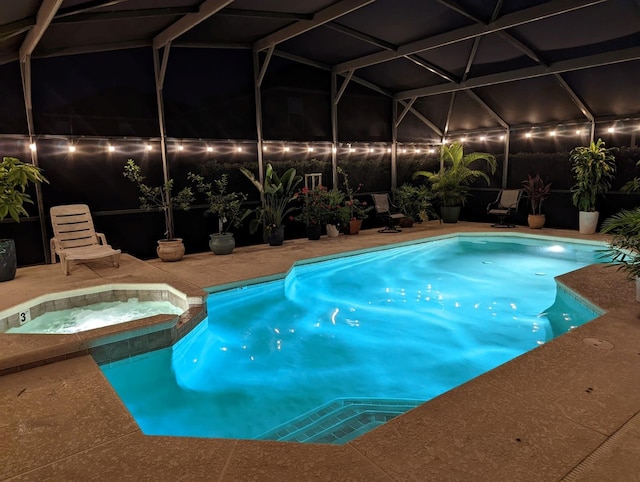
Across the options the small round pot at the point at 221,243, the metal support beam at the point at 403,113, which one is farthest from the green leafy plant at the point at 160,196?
the metal support beam at the point at 403,113

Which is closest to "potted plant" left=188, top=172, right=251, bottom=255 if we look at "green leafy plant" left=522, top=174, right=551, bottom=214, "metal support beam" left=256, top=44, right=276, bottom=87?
"metal support beam" left=256, top=44, right=276, bottom=87

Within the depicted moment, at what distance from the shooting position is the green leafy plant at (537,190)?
10.4 m

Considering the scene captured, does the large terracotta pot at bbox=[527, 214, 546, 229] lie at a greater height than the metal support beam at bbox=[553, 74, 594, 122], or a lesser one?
lesser

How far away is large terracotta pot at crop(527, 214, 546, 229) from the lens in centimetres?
1066

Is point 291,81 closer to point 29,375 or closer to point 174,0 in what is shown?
point 174,0

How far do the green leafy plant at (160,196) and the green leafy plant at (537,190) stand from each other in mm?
7578

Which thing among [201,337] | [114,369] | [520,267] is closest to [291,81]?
[520,267]

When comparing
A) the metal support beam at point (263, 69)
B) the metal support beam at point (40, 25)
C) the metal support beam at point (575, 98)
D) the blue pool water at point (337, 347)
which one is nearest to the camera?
the blue pool water at point (337, 347)

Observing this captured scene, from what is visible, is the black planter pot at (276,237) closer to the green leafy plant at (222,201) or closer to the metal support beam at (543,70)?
the green leafy plant at (222,201)

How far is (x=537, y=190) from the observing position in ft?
34.5

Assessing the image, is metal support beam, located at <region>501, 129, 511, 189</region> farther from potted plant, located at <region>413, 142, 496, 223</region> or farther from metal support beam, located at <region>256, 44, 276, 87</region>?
metal support beam, located at <region>256, 44, 276, 87</region>

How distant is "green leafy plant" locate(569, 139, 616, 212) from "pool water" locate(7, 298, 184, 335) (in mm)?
8594

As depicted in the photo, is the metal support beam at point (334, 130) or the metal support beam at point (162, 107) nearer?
the metal support beam at point (162, 107)

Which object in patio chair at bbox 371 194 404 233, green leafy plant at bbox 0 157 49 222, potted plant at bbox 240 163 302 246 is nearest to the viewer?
green leafy plant at bbox 0 157 49 222
